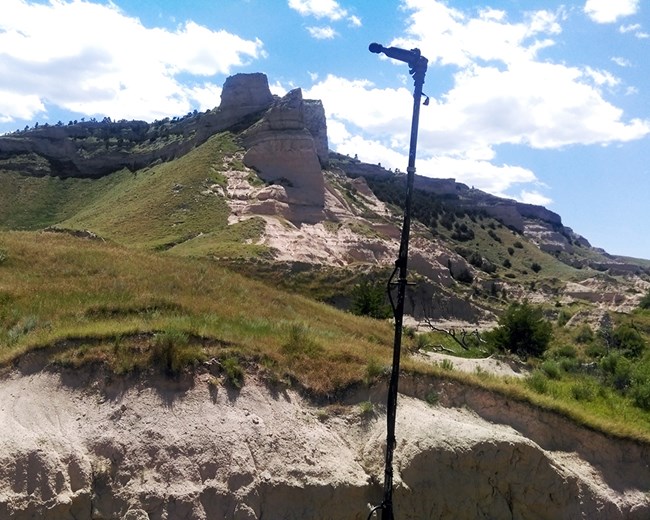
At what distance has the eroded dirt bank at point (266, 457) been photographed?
765 centimetres

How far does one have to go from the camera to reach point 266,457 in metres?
8.59

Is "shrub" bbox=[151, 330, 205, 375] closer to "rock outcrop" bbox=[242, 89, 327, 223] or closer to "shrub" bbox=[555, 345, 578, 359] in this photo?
"shrub" bbox=[555, 345, 578, 359]

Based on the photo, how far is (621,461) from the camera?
11.3 meters

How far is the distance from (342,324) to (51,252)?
8.64 metres

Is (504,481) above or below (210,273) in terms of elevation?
below

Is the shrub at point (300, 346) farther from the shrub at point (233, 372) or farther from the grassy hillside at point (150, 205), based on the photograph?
the grassy hillside at point (150, 205)

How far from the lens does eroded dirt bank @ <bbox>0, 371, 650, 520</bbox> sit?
7652mm

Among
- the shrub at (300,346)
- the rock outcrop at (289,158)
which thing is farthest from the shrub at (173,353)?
the rock outcrop at (289,158)

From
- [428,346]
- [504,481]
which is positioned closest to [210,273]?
[428,346]

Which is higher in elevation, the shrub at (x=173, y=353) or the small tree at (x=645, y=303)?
the shrub at (x=173, y=353)

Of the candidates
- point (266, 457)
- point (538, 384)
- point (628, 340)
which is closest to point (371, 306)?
point (628, 340)

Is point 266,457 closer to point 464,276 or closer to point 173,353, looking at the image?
point 173,353

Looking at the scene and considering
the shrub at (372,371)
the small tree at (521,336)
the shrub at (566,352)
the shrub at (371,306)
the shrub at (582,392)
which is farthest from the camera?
the shrub at (371,306)

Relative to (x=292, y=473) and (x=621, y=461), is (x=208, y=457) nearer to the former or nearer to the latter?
(x=292, y=473)
